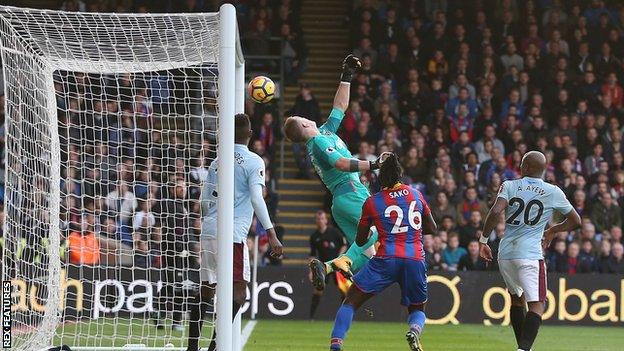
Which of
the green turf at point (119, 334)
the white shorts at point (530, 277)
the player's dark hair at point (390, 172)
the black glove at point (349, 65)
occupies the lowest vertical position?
the green turf at point (119, 334)

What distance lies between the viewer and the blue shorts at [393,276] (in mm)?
11023

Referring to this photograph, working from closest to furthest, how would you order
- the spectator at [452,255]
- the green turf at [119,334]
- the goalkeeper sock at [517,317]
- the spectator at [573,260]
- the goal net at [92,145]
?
the goal net at [92,145] < the goalkeeper sock at [517,317] < the green turf at [119,334] < the spectator at [452,255] < the spectator at [573,260]

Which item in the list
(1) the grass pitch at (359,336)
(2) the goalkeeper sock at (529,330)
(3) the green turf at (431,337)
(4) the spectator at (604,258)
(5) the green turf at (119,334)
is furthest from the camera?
(4) the spectator at (604,258)

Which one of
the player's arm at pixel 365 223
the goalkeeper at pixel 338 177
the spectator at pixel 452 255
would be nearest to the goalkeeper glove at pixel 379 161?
the player's arm at pixel 365 223

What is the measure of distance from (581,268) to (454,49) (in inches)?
247

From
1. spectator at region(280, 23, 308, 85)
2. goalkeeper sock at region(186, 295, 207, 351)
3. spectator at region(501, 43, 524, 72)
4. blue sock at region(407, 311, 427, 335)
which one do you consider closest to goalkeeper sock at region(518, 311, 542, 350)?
blue sock at region(407, 311, 427, 335)

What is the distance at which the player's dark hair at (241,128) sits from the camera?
11.5 m

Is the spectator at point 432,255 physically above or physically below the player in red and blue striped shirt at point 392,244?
below

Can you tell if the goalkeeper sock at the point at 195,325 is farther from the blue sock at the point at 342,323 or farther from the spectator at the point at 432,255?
the spectator at the point at 432,255

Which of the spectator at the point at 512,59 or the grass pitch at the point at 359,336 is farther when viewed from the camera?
the spectator at the point at 512,59

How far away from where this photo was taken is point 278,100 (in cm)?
2445

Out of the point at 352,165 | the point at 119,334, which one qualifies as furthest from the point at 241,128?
the point at 119,334

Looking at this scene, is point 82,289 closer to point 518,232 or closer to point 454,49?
point 518,232

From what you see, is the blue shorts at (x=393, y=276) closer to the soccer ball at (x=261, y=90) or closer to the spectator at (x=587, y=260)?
the soccer ball at (x=261, y=90)
